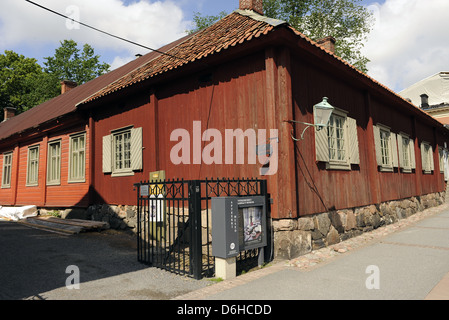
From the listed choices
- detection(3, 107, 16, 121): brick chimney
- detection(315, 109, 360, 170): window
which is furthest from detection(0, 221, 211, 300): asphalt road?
detection(3, 107, 16, 121): brick chimney

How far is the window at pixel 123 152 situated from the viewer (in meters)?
9.52

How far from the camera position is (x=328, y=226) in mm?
7312

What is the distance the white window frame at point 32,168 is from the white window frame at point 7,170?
8.56ft

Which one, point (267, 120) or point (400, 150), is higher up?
point (267, 120)

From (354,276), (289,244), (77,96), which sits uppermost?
(77,96)

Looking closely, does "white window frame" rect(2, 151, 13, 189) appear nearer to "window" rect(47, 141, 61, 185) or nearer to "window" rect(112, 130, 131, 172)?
"window" rect(47, 141, 61, 185)

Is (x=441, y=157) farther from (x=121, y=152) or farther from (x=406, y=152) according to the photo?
(x=121, y=152)

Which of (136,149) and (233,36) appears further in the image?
(136,149)

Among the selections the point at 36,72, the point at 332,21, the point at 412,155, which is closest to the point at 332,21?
the point at 332,21

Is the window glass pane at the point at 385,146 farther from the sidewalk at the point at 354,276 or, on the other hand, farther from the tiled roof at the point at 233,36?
the sidewalk at the point at 354,276

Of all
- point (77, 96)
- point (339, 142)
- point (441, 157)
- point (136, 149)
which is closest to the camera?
point (339, 142)

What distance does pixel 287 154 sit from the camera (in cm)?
631

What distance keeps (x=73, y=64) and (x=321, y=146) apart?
109 ft
